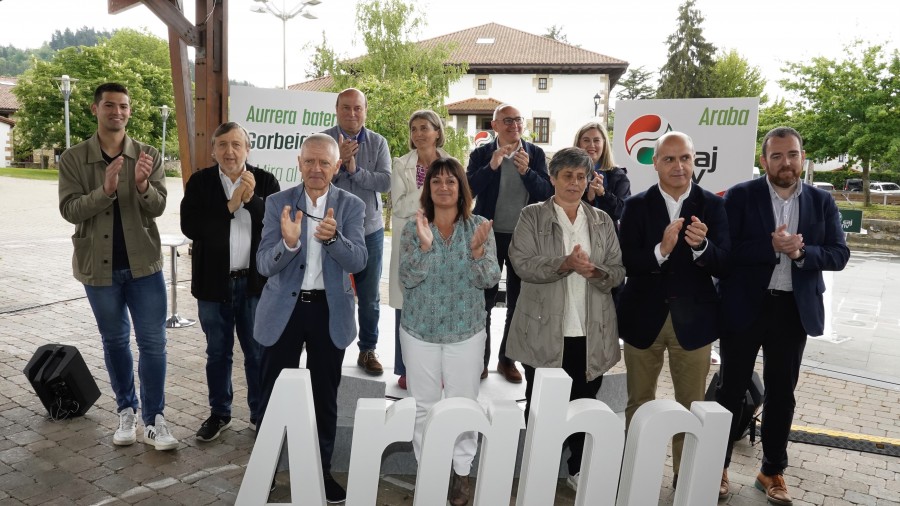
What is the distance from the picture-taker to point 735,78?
143 ft

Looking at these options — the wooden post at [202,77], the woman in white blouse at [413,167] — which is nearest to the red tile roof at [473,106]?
the wooden post at [202,77]

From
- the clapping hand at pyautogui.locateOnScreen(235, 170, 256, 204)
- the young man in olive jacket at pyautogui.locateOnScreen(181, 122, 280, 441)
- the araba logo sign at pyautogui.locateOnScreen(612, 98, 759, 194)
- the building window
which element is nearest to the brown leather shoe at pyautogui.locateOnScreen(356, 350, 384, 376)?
the young man in olive jacket at pyautogui.locateOnScreen(181, 122, 280, 441)

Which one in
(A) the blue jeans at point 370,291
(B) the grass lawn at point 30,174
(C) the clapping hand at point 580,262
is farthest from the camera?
(B) the grass lawn at point 30,174

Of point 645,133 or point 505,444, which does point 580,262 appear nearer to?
point 505,444

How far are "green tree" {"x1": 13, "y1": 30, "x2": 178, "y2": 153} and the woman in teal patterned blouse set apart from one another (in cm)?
4508

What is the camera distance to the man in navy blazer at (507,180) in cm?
393

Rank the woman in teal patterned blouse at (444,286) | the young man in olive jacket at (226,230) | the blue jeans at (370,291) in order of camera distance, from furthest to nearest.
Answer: the blue jeans at (370,291) < the young man in olive jacket at (226,230) < the woman in teal patterned blouse at (444,286)

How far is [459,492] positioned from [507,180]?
1898 mm

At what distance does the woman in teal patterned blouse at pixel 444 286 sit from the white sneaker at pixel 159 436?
164cm

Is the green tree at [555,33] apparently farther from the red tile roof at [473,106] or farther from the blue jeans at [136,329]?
the blue jeans at [136,329]

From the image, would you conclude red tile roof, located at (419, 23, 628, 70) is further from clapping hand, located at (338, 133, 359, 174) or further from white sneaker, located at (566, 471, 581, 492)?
white sneaker, located at (566, 471, 581, 492)

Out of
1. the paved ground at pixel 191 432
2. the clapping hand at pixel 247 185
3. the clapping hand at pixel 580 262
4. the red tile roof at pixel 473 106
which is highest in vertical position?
the red tile roof at pixel 473 106

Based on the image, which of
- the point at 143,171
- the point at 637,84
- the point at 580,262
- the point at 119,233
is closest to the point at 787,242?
the point at 580,262

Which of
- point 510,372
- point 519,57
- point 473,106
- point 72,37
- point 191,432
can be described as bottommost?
point 191,432
